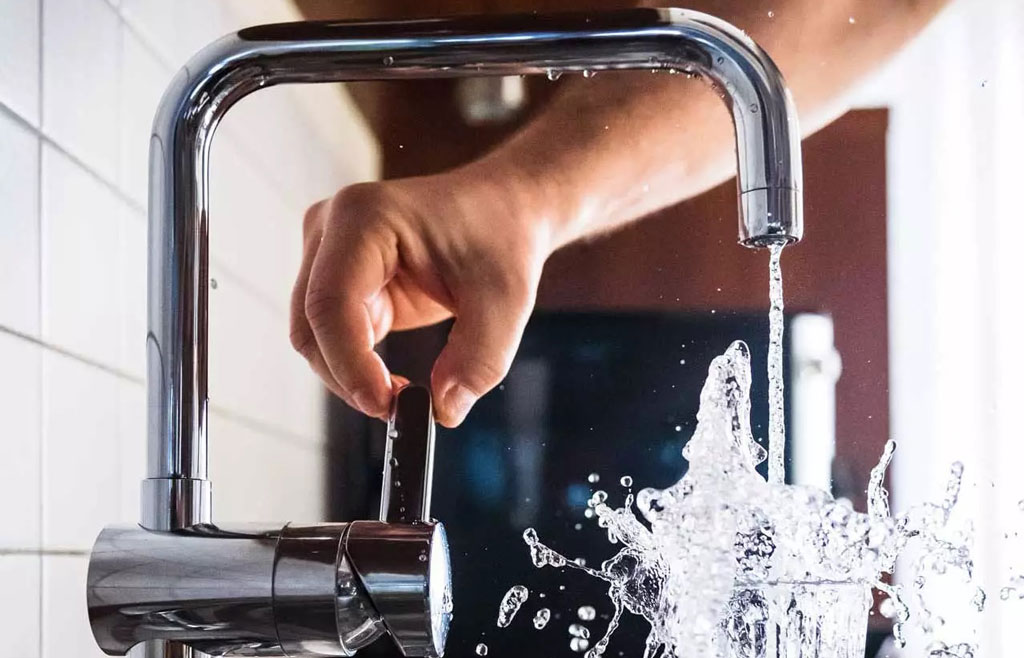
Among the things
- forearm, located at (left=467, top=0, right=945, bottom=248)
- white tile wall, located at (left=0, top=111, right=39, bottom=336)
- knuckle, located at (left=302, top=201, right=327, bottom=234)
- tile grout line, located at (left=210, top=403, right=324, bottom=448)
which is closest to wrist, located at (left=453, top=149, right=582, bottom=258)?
forearm, located at (left=467, top=0, right=945, bottom=248)

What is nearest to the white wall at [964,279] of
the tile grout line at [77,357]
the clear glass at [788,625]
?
the clear glass at [788,625]

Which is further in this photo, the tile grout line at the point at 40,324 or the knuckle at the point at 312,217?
the knuckle at the point at 312,217

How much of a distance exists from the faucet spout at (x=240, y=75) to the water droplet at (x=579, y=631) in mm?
319

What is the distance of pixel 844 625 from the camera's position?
0.73 m

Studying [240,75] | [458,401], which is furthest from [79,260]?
[458,401]

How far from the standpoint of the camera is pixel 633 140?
88 centimetres

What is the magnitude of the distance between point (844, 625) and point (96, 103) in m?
0.54

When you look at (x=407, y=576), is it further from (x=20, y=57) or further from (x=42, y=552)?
(x=20, y=57)

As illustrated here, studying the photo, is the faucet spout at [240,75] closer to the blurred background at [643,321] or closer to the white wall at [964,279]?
the blurred background at [643,321]

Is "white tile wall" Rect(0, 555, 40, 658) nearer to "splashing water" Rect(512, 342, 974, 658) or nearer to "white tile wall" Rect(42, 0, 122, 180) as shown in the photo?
"white tile wall" Rect(42, 0, 122, 180)

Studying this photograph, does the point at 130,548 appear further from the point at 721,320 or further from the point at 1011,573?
the point at 1011,573

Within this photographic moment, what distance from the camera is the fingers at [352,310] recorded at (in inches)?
32.7

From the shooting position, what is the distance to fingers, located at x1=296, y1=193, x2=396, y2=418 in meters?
0.83

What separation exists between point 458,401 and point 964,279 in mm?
372
